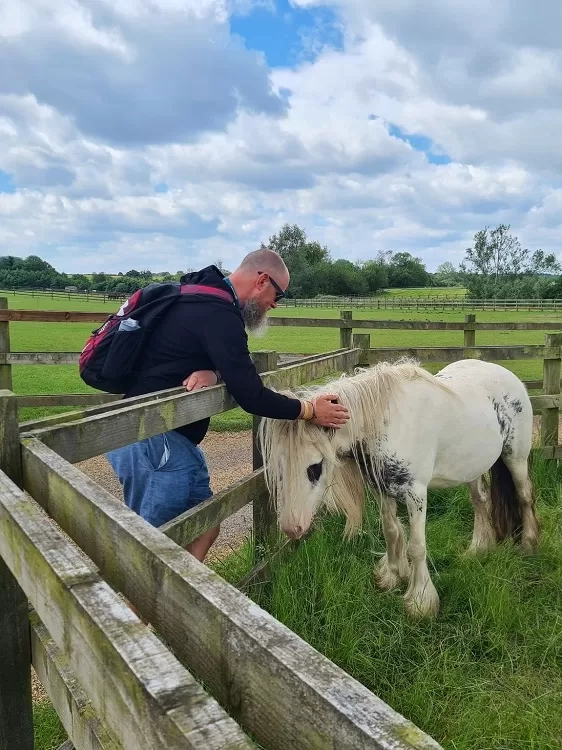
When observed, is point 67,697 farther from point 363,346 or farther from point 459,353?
point 459,353

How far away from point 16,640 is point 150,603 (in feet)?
3.19

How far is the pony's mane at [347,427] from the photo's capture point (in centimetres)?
298

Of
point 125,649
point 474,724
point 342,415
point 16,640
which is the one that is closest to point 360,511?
point 342,415

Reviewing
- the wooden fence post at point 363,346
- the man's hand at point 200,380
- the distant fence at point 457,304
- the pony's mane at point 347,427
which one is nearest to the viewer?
the man's hand at point 200,380

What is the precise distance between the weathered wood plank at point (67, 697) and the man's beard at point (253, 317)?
5.52ft

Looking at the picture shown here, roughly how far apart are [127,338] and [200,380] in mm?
371

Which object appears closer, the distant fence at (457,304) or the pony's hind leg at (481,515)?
the pony's hind leg at (481,515)

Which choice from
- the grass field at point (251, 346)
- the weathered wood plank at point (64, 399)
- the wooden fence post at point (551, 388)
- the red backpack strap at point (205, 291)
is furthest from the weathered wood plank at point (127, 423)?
the grass field at point (251, 346)

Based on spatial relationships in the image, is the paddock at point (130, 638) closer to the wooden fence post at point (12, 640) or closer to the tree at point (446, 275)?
the wooden fence post at point (12, 640)

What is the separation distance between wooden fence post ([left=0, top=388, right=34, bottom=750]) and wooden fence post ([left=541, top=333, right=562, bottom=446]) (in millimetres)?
5380

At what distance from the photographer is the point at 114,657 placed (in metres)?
0.81

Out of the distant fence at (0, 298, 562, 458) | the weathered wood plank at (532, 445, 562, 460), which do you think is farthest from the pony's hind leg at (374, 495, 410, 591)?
the weathered wood plank at (532, 445, 562, 460)

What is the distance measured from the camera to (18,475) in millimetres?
1718

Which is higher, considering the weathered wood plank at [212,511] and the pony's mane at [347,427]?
the pony's mane at [347,427]
